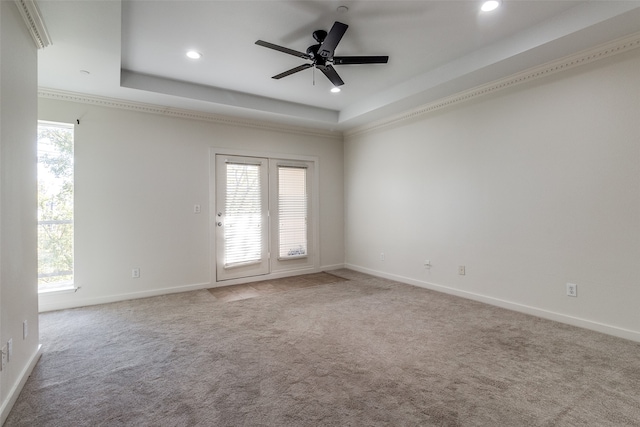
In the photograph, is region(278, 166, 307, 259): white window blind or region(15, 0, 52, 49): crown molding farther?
region(278, 166, 307, 259): white window blind

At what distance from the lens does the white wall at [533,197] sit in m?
2.85

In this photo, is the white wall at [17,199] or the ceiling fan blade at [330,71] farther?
the ceiling fan blade at [330,71]

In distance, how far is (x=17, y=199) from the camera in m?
2.12

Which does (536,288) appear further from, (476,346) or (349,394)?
(349,394)

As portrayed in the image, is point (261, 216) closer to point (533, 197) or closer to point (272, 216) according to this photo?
point (272, 216)

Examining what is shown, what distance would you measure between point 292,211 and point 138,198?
2.43m

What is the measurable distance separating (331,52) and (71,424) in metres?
3.23

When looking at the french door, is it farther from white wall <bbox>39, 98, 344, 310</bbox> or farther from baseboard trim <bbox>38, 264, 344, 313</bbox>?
white wall <bbox>39, 98, 344, 310</bbox>

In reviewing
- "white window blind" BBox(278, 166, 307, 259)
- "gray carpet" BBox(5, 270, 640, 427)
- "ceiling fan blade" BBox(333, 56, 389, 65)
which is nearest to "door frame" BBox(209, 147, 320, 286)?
"white window blind" BBox(278, 166, 307, 259)

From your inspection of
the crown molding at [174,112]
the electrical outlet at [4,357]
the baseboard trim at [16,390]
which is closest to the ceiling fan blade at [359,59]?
the crown molding at [174,112]

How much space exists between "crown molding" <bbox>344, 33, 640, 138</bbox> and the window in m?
4.59

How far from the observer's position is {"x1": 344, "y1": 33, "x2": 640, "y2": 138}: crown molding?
2807 mm

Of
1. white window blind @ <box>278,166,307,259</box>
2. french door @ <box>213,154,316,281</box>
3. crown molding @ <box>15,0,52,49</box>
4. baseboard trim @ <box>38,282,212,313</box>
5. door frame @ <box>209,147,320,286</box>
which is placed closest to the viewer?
crown molding @ <box>15,0,52,49</box>

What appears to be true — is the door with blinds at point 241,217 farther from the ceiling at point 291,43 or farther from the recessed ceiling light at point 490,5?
the recessed ceiling light at point 490,5
